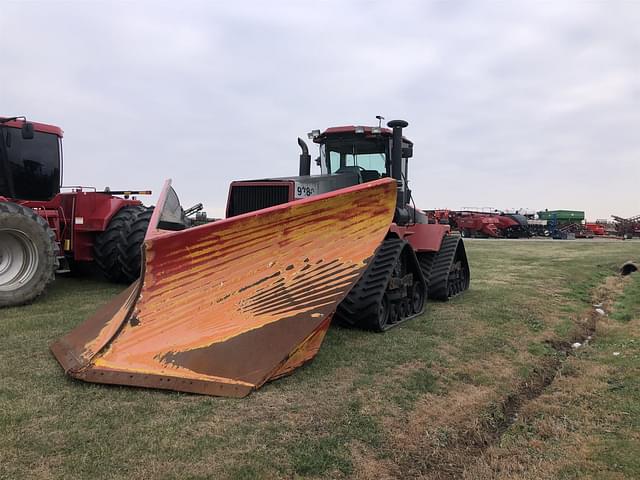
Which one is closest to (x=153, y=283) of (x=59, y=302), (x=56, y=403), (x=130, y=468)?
(x=56, y=403)

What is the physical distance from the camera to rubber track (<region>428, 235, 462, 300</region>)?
798 cm

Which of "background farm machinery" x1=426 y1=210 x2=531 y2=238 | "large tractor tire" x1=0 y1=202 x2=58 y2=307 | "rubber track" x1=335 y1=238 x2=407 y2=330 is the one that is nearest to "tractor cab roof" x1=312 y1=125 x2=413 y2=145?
"rubber track" x1=335 y1=238 x2=407 y2=330

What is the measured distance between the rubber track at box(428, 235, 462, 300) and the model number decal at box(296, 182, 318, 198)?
280cm

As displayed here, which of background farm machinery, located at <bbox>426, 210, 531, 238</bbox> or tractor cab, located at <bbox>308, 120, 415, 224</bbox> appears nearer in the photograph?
tractor cab, located at <bbox>308, 120, 415, 224</bbox>

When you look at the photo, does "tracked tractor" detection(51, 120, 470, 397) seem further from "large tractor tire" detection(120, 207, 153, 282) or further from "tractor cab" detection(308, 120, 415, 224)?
"large tractor tire" detection(120, 207, 153, 282)

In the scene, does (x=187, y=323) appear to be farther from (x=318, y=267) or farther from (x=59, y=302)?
(x=59, y=302)

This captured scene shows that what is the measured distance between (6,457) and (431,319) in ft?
16.5

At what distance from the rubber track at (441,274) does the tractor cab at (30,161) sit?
629 cm

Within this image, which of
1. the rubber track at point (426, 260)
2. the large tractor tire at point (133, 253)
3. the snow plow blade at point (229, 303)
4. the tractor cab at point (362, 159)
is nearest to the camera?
the snow plow blade at point (229, 303)

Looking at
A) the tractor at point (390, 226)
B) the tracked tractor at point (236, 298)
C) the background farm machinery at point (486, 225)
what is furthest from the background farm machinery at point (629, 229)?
→ the tracked tractor at point (236, 298)

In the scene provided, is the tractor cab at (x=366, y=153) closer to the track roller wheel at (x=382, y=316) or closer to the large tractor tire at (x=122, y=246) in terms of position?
the track roller wheel at (x=382, y=316)

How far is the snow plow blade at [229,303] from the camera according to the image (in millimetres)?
3674

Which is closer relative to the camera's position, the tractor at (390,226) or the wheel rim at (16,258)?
the tractor at (390,226)

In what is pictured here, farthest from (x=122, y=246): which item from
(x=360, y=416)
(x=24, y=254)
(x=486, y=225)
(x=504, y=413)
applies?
(x=486, y=225)
